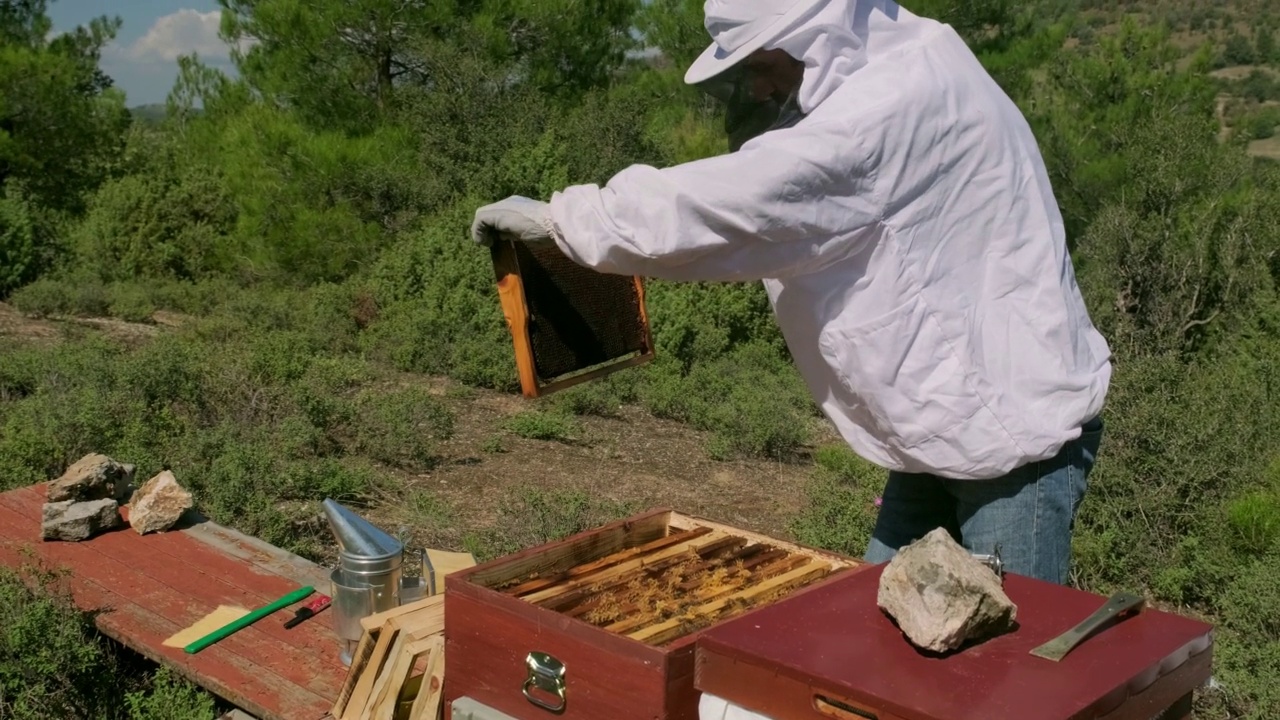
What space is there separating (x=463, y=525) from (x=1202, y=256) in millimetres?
6720

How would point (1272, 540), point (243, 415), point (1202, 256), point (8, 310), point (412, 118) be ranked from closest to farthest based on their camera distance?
point (1272, 540) → point (243, 415) → point (1202, 256) → point (8, 310) → point (412, 118)

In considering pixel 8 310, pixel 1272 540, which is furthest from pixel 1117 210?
pixel 8 310

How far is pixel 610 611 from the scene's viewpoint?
84.1 inches

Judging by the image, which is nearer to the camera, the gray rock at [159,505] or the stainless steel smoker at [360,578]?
the stainless steel smoker at [360,578]

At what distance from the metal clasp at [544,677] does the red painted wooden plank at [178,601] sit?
115cm

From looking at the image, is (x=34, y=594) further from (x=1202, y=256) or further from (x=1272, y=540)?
(x=1202, y=256)

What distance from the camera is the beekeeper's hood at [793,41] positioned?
193 centimetres

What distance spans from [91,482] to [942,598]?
333 cm

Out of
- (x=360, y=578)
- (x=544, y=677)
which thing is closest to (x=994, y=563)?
(x=544, y=677)

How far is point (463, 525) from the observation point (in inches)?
209

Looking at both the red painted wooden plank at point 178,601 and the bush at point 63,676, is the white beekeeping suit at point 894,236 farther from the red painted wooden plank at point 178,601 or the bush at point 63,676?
the bush at point 63,676

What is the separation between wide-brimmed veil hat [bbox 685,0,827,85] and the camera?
1.94m

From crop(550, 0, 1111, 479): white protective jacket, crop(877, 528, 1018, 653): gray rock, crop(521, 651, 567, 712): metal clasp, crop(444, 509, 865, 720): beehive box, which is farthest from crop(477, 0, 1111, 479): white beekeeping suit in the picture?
crop(521, 651, 567, 712): metal clasp

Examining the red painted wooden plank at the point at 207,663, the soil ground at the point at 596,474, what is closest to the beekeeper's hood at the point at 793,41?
the red painted wooden plank at the point at 207,663
